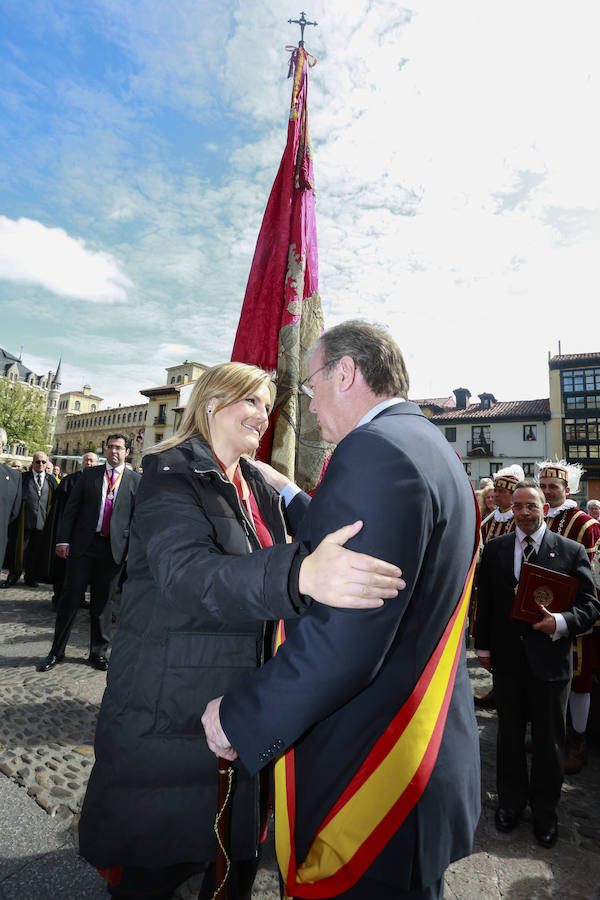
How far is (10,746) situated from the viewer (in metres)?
3.03

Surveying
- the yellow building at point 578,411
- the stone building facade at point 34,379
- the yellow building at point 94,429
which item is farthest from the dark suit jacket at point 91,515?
the stone building facade at point 34,379

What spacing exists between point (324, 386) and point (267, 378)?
0.50 metres

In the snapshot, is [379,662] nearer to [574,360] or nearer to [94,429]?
[574,360]

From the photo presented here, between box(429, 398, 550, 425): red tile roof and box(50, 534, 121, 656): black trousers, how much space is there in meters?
40.9

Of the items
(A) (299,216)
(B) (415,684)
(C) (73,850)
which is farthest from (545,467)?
(C) (73,850)

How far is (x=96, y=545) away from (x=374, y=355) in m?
4.59

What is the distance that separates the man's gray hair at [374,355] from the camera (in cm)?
160

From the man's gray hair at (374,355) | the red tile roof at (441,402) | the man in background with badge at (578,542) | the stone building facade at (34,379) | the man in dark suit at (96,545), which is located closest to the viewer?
the man's gray hair at (374,355)

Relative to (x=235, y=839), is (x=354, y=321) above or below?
above

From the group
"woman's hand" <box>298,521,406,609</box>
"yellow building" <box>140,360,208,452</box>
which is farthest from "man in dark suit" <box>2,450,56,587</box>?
"yellow building" <box>140,360,208,452</box>

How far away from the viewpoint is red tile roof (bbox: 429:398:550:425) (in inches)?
1590

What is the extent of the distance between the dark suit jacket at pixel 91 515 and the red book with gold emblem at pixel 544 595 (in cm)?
390

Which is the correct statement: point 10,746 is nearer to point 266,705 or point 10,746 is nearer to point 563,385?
point 266,705

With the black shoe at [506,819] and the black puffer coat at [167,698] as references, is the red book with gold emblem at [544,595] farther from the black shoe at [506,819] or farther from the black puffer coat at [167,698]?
the black puffer coat at [167,698]
